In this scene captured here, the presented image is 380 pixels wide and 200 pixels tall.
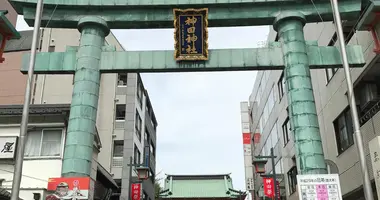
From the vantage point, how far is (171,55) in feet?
49.2

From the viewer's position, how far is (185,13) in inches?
601

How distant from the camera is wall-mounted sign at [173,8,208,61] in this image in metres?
14.8

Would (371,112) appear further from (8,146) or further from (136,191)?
(136,191)

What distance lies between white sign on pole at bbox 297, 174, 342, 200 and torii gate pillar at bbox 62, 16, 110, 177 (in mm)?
6768

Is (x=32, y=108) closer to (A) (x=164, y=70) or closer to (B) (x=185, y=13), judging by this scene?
(A) (x=164, y=70)

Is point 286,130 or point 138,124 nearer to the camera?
point 286,130

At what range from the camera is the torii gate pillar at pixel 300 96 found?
1343cm

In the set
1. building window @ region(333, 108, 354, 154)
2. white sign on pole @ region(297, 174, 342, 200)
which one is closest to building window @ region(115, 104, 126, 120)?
building window @ region(333, 108, 354, 154)

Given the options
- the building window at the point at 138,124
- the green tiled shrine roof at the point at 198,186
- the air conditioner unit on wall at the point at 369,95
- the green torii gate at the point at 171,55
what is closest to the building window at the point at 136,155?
the building window at the point at 138,124

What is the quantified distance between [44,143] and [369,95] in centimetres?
1412

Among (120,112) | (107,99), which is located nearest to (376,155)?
(107,99)

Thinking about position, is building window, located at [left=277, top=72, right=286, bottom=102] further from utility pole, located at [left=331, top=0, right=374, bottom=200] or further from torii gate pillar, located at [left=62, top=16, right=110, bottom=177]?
torii gate pillar, located at [left=62, top=16, right=110, bottom=177]

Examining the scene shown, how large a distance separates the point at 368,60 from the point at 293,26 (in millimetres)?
3725

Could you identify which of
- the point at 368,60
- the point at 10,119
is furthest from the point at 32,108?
the point at 368,60
